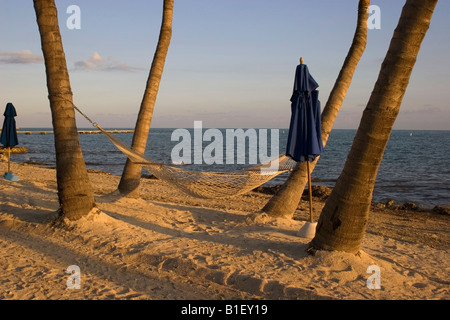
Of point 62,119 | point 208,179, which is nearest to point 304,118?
point 208,179

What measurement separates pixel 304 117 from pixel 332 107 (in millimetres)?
1301

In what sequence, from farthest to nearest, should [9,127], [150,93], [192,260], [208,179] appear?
[9,127], [150,93], [208,179], [192,260]

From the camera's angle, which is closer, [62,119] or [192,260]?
[192,260]

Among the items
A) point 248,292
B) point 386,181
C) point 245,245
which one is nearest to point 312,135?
point 245,245

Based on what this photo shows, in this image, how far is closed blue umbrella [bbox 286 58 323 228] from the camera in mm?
4457

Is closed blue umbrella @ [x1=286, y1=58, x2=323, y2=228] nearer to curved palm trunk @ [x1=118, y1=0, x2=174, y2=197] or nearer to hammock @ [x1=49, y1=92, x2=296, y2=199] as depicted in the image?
hammock @ [x1=49, y1=92, x2=296, y2=199]

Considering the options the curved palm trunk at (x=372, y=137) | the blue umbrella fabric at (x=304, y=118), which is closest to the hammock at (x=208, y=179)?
the blue umbrella fabric at (x=304, y=118)

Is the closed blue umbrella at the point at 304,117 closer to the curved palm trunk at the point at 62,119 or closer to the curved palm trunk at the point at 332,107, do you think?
the curved palm trunk at the point at 332,107

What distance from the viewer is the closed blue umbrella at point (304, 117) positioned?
175 inches

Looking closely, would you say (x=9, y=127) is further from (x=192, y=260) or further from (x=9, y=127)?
(x=192, y=260)

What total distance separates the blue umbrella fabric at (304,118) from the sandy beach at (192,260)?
98cm

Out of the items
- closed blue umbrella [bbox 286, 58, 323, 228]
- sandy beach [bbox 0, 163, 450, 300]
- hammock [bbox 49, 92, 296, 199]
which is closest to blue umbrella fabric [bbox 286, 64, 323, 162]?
closed blue umbrella [bbox 286, 58, 323, 228]

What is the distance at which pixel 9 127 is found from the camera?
8.98 m
